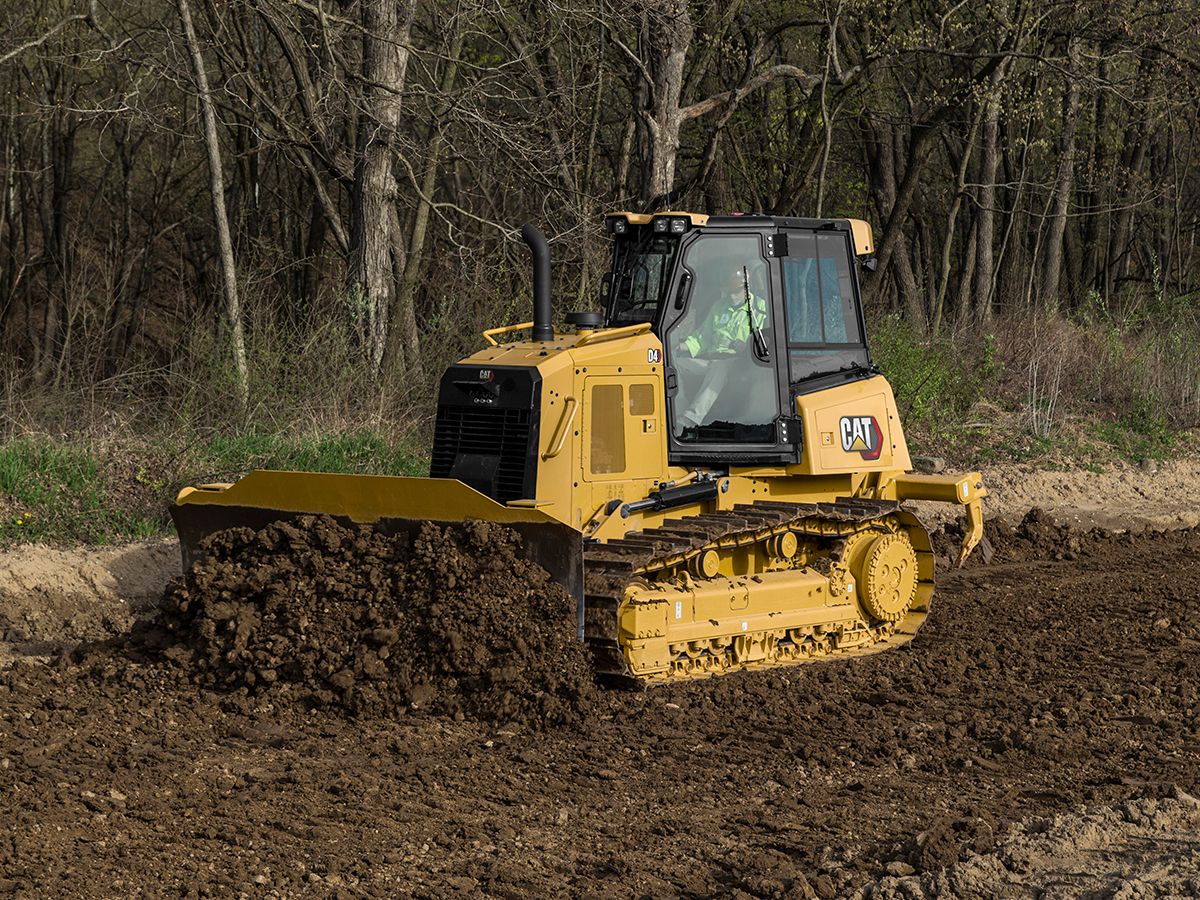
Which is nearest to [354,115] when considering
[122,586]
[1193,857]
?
[122,586]

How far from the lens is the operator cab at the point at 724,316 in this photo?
27.8ft

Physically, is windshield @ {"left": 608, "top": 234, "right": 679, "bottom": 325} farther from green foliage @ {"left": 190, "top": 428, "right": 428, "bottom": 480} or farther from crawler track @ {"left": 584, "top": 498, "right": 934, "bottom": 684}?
green foliage @ {"left": 190, "top": 428, "right": 428, "bottom": 480}

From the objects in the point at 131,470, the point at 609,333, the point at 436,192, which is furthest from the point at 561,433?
the point at 436,192

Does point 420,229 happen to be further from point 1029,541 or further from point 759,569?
point 759,569

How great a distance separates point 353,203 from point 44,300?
828 cm

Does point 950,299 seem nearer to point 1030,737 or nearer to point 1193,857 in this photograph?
point 1030,737

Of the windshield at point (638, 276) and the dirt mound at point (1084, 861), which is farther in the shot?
the windshield at point (638, 276)

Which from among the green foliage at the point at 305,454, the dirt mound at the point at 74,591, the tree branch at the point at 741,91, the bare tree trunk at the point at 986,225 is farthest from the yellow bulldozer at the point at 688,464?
the bare tree trunk at the point at 986,225

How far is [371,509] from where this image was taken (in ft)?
26.0

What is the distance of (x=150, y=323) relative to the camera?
2114 cm

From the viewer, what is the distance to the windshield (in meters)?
8.67

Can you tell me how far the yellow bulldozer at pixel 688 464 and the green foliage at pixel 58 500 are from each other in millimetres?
2637

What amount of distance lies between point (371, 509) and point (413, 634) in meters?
0.83

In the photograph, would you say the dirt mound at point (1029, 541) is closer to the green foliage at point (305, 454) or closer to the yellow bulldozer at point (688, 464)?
the yellow bulldozer at point (688, 464)
